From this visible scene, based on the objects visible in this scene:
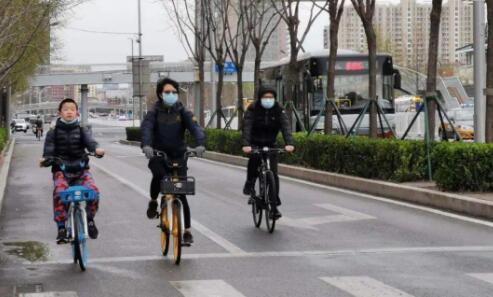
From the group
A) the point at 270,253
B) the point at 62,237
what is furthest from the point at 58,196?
the point at 270,253

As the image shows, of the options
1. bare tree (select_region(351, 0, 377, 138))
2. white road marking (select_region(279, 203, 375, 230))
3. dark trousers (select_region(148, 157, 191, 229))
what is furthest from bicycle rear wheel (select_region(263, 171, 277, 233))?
bare tree (select_region(351, 0, 377, 138))

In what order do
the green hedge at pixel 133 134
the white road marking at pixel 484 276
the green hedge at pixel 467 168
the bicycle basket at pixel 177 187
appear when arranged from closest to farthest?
the white road marking at pixel 484 276 → the bicycle basket at pixel 177 187 → the green hedge at pixel 467 168 → the green hedge at pixel 133 134

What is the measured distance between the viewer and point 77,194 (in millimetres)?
8812

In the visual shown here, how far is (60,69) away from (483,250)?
8729 centimetres

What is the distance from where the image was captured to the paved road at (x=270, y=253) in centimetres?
793

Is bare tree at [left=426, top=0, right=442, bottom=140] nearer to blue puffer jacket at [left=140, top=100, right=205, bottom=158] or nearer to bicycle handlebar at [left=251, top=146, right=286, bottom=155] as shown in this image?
bicycle handlebar at [left=251, top=146, right=286, bottom=155]

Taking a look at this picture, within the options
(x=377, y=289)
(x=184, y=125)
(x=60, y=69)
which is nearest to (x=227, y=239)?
(x=184, y=125)

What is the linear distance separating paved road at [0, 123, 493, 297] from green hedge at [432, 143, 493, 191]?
2.45 feet

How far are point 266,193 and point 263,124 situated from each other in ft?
2.98

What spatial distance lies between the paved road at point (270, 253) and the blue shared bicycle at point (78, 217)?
8.1 inches

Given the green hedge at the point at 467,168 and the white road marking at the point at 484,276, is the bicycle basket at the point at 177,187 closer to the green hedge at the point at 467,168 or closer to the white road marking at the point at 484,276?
the white road marking at the point at 484,276

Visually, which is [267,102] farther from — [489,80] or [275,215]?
[489,80]

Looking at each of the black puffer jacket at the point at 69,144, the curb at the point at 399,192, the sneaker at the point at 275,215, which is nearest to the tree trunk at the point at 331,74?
the curb at the point at 399,192

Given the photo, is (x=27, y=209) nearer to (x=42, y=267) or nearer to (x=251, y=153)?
(x=251, y=153)
